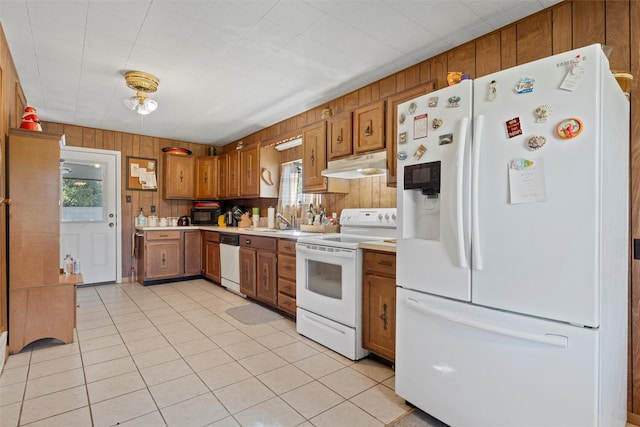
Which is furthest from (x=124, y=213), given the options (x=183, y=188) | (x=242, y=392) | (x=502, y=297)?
(x=502, y=297)

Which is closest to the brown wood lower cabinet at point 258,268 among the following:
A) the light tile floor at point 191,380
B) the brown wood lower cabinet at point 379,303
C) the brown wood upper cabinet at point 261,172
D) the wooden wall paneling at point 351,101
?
the light tile floor at point 191,380

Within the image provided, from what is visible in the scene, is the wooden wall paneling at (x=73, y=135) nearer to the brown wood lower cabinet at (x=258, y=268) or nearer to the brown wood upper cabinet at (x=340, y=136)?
the brown wood lower cabinet at (x=258, y=268)

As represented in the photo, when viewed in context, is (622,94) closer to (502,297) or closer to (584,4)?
(584,4)

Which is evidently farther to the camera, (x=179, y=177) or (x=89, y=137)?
(x=179, y=177)

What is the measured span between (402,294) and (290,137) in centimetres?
279

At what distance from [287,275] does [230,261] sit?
1365 millimetres

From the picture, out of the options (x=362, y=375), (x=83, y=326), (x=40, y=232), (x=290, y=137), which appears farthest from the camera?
(x=290, y=137)

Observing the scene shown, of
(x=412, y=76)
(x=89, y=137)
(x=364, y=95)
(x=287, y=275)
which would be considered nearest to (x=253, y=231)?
(x=287, y=275)

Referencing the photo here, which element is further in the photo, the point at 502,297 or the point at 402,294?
the point at 402,294

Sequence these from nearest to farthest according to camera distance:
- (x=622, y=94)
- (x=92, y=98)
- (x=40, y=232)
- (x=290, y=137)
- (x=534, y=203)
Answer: (x=534, y=203) < (x=622, y=94) < (x=40, y=232) < (x=92, y=98) < (x=290, y=137)

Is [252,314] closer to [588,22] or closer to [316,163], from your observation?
[316,163]

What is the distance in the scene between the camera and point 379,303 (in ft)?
7.52

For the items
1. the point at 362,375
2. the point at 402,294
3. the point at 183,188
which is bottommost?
the point at 362,375

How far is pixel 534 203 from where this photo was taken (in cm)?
135
